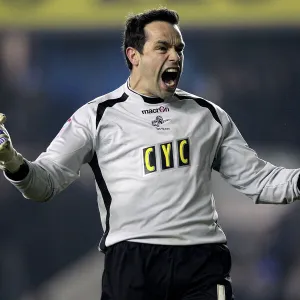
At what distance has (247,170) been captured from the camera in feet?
7.73

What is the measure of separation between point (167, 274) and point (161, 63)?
21.3 inches

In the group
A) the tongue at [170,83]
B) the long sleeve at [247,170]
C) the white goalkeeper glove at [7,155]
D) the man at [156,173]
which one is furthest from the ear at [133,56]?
the white goalkeeper glove at [7,155]

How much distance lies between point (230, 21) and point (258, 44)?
146mm

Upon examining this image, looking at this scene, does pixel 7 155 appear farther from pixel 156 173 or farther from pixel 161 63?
pixel 161 63

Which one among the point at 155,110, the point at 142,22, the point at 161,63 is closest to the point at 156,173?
the point at 155,110

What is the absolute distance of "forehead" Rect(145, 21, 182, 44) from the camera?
2.35m

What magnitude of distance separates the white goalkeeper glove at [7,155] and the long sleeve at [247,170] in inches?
22.3

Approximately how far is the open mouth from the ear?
0.32ft

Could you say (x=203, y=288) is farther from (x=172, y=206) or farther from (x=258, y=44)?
(x=258, y=44)

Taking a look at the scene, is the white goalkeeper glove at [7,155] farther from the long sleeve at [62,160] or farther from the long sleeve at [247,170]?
the long sleeve at [247,170]

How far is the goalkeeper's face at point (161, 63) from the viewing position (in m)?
2.34

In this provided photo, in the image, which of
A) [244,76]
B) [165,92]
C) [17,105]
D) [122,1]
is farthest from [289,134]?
[165,92]

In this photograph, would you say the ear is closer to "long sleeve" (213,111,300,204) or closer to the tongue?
the tongue

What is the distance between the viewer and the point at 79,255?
3.69 m
